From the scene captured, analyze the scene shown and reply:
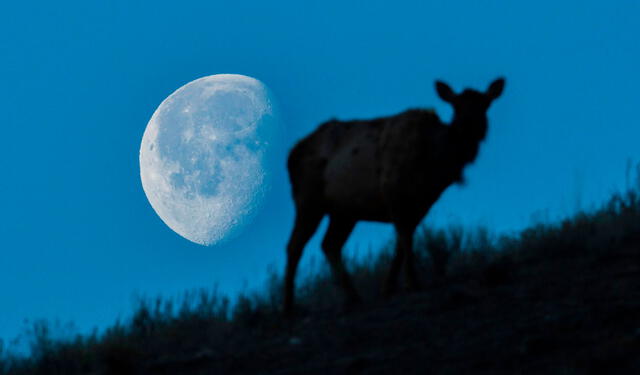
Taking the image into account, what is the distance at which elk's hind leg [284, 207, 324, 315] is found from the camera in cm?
1098

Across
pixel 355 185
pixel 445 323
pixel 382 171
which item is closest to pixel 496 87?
pixel 382 171

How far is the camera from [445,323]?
8000 millimetres

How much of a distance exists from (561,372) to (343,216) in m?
5.37

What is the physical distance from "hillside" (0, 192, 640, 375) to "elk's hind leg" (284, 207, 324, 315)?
1.40ft

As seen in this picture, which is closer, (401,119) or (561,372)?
(561,372)

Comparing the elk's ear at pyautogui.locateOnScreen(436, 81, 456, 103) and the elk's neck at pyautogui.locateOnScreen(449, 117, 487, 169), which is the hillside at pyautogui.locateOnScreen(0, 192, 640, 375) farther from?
the elk's ear at pyautogui.locateOnScreen(436, 81, 456, 103)

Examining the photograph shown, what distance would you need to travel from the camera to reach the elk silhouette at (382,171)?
998 cm

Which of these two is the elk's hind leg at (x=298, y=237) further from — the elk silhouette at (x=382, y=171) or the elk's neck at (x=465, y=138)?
the elk's neck at (x=465, y=138)

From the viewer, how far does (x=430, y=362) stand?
272 inches

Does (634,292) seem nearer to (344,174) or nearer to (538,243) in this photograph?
(538,243)

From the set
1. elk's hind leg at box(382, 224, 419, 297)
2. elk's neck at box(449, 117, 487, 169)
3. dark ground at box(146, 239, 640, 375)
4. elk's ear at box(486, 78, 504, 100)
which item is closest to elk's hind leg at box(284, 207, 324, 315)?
dark ground at box(146, 239, 640, 375)

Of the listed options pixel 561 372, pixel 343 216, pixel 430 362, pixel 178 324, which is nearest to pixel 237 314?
pixel 178 324

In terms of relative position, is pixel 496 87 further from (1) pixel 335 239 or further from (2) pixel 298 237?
(2) pixel 298 237

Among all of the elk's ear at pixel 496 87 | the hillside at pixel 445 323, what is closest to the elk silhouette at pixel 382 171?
the elk's ear at pixel 496 87
